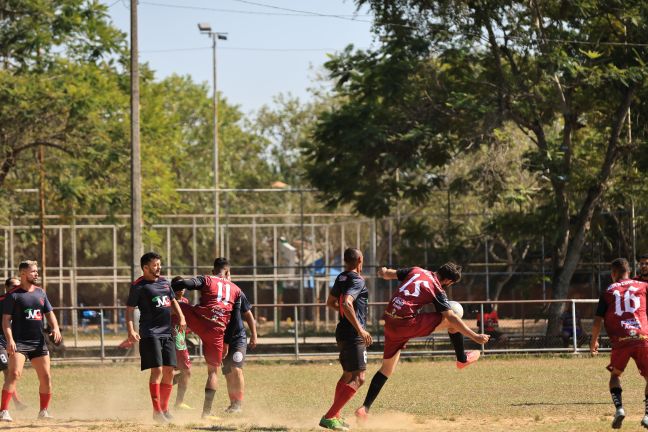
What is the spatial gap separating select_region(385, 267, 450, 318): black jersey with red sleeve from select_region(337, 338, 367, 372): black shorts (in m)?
0.50

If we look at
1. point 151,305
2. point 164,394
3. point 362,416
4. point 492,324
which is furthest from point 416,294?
point 492,324

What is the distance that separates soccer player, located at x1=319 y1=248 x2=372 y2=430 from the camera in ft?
39.1

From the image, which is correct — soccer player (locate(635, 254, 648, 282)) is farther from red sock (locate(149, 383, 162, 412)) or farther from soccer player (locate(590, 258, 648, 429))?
red sock (locate(149, 383, 162, 412))

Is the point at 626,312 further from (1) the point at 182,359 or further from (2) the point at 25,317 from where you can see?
(2) the point at 25,317

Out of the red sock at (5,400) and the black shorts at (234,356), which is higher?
the black shorts at (234,356)

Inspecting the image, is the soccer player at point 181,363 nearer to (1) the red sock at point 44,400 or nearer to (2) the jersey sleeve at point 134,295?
(2) the jersey sleeve at point 134,295

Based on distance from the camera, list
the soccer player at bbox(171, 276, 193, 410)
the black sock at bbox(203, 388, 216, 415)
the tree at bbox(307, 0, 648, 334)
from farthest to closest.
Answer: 1. the tree at bbox(307, 0, 648, 334)
2. the soccer player at bbox(171, 276, 193, 410)
3. the black sock at bbox(203, 388, 216, 415)

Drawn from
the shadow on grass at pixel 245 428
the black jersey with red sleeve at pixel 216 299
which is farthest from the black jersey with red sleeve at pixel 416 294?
the black jersey with red sleeve at pixel 216 299

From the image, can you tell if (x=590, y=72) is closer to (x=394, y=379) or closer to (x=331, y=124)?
(x=331, y=124)

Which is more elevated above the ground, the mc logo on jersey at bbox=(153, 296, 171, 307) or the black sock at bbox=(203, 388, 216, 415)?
the mc logo on jersey at bbox=(153, 296, 171, 307)

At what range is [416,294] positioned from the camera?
39.7 ft

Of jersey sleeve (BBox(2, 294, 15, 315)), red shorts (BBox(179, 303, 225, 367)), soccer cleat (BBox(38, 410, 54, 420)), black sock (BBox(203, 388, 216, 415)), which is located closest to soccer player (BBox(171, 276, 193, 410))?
red shorts (BBox(179, 303, 225, 367))

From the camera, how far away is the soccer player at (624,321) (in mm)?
12336

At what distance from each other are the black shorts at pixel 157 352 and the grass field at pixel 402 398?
0.68 metres
